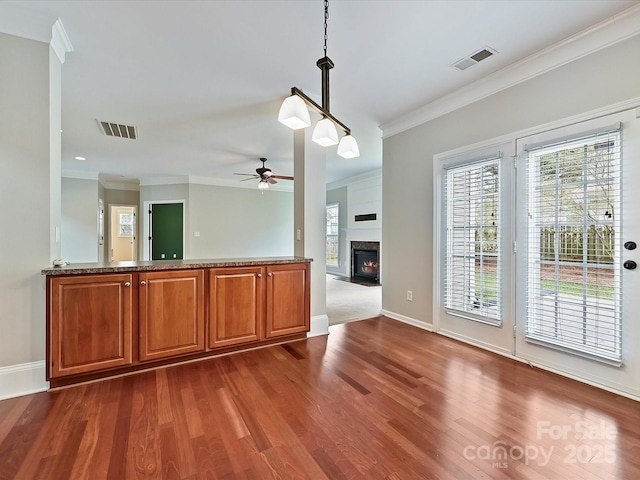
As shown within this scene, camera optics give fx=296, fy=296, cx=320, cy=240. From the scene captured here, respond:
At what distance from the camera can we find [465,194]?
321cm

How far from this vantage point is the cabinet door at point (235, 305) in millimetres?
2770

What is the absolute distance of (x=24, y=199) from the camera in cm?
213

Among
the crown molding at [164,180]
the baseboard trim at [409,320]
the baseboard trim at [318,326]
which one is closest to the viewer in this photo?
the baseboard trim at [318,326]

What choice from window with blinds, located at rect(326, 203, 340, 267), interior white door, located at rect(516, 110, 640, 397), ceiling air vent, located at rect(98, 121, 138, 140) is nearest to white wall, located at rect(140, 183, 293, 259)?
window with blinds, located at rect(326, 203, 340, 267)

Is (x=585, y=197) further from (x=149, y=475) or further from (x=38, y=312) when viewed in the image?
(x=38, y=312)

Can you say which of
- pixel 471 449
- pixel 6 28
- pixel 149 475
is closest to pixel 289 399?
pixel 149 475

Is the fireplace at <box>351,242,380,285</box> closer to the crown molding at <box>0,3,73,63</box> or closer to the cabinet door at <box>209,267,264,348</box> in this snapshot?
the cabinet door at <box>209,267,264,348</box>

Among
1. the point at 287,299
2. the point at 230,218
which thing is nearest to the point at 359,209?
the point at 230,218

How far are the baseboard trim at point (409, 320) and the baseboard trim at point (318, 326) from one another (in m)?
1.09

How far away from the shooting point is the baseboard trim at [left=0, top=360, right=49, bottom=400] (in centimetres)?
206

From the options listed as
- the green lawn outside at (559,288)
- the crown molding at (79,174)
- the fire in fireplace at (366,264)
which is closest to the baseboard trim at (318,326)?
the green lawn outside at (559,288)

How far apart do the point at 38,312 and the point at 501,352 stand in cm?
391

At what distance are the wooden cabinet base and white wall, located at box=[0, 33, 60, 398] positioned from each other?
0.16 m

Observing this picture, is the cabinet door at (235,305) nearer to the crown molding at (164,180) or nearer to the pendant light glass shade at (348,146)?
the pendant light glass shade at (348,146)
